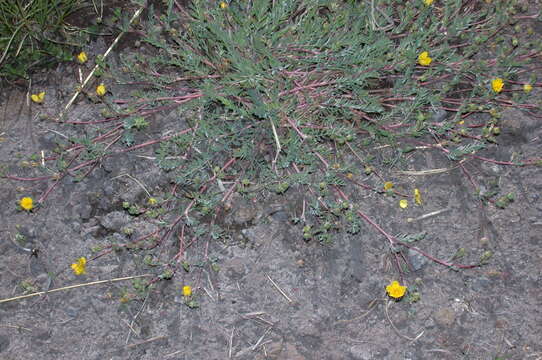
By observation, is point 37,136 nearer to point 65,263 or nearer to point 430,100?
point 65,263

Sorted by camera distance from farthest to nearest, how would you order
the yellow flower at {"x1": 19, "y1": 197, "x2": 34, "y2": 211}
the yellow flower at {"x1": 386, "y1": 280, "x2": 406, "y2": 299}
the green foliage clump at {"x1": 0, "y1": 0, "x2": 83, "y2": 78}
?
the green foliage clump at {"x1": 0, "y1": 0, "x2": 83, "y2": 78} → the yellow flower at {"x1": 19, "y1": 197, "x2": 34, "y2": 211} → the yellow flower at {"x1": 386, "y1": 280, "x2": 406, "y2": 299}

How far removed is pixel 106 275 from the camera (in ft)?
7.19

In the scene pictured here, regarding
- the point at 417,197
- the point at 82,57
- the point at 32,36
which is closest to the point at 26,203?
the point at 82,57

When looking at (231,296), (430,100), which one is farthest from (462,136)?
(231,296)

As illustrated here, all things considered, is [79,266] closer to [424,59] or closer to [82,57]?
[82,57]

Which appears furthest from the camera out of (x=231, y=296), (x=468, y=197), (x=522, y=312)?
(x=468, y=197)

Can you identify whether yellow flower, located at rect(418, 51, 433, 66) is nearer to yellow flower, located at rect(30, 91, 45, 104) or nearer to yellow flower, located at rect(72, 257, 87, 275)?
yellow flower, located at rect(72, 257, 87, 275)

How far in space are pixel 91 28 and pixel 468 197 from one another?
226cm

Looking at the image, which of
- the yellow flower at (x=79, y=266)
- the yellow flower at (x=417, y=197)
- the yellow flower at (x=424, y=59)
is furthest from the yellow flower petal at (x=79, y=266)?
the yellow flower at (x=424, y=59)

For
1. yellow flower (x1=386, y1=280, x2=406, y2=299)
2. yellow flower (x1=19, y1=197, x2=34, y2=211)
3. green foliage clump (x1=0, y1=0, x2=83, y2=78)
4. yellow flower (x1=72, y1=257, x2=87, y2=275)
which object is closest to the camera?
yellow flower (x1=386, y1=280, x2=406, y2=299)

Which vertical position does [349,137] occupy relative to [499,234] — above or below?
above

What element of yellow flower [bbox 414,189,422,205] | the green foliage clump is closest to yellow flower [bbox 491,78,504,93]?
yellow flower [bbox 414,189,422,205]

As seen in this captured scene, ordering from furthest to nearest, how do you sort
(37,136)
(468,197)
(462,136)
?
(37,136)
(462,136)
(468,197)

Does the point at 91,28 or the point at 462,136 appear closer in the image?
the point at 462,136
